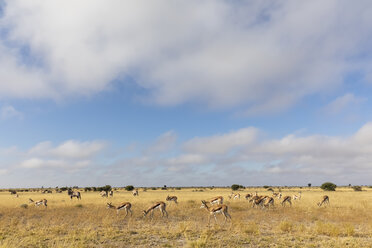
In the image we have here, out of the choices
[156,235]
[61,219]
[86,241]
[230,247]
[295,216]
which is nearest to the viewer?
[230,247]

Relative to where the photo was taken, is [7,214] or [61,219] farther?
[7,214]

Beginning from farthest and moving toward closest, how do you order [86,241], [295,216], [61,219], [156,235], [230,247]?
[295,216] → [61,219] → [156,235] → [86,241] → [230,247]

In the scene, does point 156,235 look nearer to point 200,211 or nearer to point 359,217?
point 200,211

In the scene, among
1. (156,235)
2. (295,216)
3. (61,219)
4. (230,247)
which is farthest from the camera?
(295,216)

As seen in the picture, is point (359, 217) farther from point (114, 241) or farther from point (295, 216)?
point (114, 241)

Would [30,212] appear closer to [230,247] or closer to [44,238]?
[44,238]

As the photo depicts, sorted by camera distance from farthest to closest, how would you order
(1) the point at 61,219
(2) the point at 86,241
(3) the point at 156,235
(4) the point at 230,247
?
(1) the point at 61,219
(3) the point at 156,235
(2) the point at 86,241
(4) the point at 230,247

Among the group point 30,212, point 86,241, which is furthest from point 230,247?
point 30,212

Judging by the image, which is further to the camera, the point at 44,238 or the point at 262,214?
the point at 262,214

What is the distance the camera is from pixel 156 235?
1542 cm

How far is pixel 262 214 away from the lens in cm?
2573

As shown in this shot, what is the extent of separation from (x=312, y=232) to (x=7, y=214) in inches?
1020

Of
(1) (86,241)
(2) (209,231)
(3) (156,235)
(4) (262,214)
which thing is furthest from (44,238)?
(4) (262,214)

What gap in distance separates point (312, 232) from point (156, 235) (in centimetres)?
934
